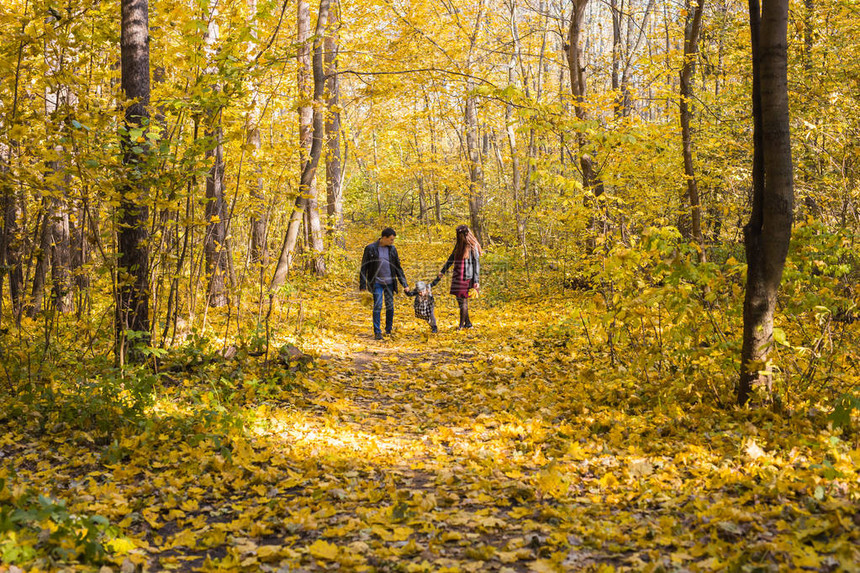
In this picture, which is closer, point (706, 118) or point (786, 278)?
point (786, 278)

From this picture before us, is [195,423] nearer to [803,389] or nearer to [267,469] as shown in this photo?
[267,469]

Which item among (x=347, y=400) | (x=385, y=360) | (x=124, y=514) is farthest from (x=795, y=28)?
(x=124, y=514)

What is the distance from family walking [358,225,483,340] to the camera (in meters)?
10.2

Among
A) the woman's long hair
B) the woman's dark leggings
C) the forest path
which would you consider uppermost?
the woman's long hair

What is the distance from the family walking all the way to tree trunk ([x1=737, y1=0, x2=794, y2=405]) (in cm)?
581

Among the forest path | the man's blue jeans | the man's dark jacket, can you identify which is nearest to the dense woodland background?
the forest path

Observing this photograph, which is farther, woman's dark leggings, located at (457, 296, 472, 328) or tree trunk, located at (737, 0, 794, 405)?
woman's dark leggings, located at (457, 296, 472, 328)

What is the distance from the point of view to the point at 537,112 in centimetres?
637

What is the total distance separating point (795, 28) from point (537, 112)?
27.6 ft

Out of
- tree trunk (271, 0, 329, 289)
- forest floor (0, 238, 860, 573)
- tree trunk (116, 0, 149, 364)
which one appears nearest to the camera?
forest floor (0, 238, 860, 573)

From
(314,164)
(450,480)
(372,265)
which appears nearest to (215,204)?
(314,164)

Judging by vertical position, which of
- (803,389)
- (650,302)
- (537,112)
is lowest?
(803,389)

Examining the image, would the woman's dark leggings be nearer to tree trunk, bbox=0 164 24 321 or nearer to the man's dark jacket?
the man's dark jacket

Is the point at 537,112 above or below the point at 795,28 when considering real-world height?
below
